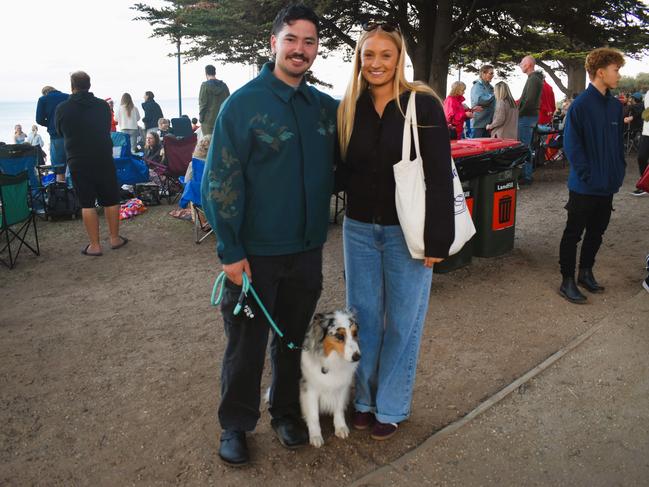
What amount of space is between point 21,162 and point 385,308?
810cm

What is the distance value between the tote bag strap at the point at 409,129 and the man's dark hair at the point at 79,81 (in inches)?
200

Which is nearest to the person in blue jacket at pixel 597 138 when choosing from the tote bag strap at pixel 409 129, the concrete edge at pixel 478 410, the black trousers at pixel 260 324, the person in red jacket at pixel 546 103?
the concrete edge at pixel 478 410

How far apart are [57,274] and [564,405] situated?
517 centimetres

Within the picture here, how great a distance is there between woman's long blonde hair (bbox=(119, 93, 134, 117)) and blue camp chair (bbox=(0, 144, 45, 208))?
437cm

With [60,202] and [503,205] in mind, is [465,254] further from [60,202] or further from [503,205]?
[60,202]

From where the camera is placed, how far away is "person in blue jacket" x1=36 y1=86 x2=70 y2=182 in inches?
350

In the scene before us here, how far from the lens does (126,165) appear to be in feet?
30.8

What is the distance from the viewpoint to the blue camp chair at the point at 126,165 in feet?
30.6

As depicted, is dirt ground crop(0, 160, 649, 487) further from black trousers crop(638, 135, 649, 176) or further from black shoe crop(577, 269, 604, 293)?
black trousers crop(638, 135, 649, 176)

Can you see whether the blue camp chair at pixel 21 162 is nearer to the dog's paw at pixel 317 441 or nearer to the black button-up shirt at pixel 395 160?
the dog's paw at pixel 317 441

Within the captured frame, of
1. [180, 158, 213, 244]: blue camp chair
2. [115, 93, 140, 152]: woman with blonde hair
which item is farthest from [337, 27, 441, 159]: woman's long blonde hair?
[115, 93, 140, 152]: woman with blonde hair

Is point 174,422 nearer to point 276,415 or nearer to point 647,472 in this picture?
point 276,415

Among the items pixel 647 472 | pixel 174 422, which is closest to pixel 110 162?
pixel 174 422

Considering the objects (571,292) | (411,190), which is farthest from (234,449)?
(571,292)
